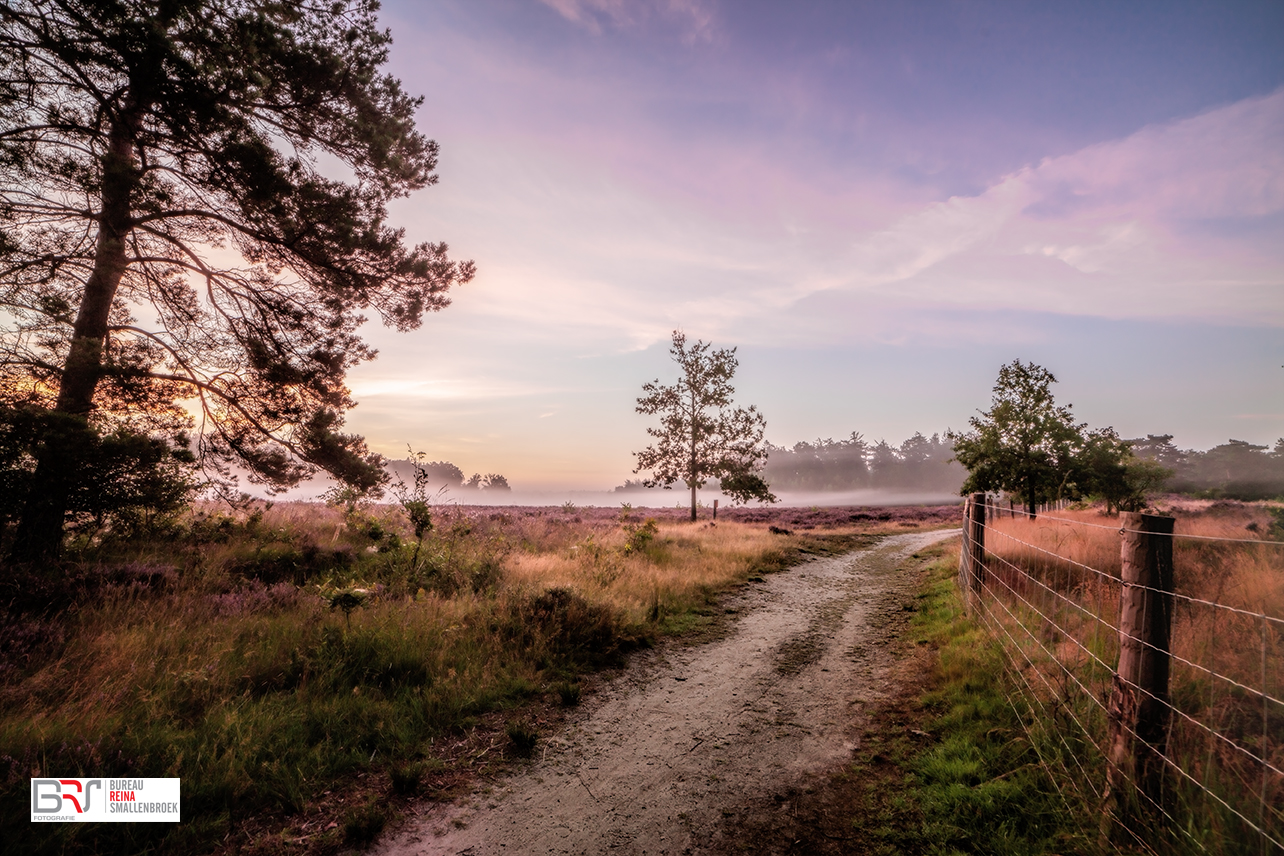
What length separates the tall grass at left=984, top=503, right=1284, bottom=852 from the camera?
2705mm

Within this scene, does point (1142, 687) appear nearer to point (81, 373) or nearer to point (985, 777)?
point (985, 777)

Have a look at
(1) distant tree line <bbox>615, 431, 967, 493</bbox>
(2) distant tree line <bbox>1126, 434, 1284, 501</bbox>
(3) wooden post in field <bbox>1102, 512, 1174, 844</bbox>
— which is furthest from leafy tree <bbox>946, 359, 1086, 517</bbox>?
A: (1) distant tree line <bbox>615, 431, 967, 493</bbox>

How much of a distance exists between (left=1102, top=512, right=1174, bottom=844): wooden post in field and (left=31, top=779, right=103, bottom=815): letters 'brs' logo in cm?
659

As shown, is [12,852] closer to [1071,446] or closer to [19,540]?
[19,540]

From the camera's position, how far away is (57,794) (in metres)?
3.35

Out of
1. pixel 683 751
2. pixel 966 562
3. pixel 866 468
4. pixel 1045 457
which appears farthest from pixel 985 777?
pixel 866 468

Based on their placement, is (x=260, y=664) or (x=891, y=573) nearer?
(x=260, y=664)

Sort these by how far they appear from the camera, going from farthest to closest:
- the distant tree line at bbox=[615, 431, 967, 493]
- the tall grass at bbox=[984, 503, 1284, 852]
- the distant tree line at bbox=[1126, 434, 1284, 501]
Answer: the distant tree line at bbox=[615, 431, 967, 493] < the distant tree line at bbox=[1126, 434, 1284, 501] < the tall grass at bbox=[984, 503, 1284, 852]

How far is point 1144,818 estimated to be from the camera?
3.02 metres

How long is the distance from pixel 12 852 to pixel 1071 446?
82.5 ft

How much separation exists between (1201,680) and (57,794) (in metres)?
8.31

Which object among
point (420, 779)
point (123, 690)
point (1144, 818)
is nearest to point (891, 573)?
point (1144, 818)

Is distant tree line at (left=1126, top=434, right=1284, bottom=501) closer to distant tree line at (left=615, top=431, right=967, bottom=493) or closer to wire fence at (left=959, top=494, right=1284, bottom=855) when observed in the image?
distant tree line at (left=615, top=431, right=967, bottom=493)

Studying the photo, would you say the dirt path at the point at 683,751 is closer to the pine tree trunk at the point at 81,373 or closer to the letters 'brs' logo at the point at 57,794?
the letters 'brs' logo at the point at 57,794
